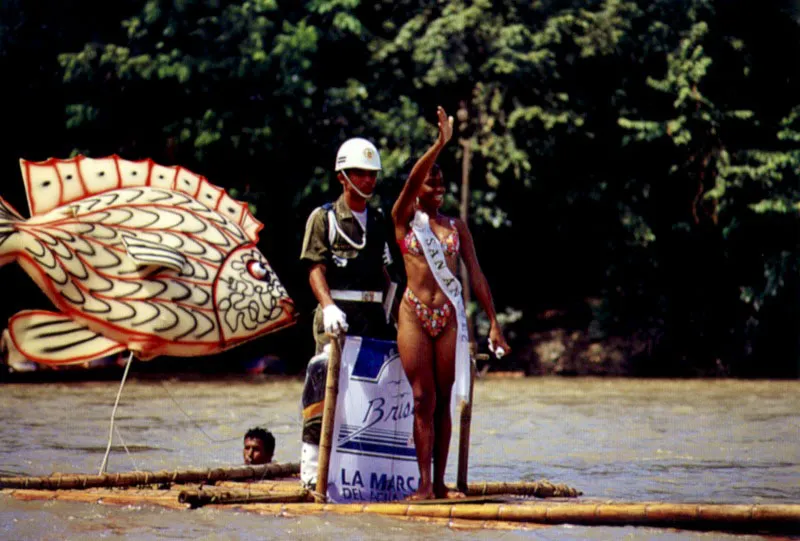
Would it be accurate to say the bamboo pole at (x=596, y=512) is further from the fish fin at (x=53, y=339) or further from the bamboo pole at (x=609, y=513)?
the fish fin at (x=53, y=339)

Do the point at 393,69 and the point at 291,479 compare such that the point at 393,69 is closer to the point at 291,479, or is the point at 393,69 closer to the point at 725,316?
the point at 725,316

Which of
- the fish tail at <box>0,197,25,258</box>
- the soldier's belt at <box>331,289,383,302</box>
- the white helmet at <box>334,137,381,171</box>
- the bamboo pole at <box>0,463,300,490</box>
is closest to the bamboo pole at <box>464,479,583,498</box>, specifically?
the soldier's belt at <box>331,289,383,302</box>

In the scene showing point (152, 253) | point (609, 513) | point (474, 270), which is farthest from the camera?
point (152, 253)

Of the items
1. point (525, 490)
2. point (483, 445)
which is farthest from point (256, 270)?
point (483, 445)

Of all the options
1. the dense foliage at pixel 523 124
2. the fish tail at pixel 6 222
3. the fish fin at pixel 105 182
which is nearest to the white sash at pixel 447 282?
the fish fin at pixel 105 182

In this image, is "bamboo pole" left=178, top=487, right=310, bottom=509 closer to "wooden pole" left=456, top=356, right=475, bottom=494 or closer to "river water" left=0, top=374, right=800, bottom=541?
"river water" left=0, top=374, right=800, bottom=541

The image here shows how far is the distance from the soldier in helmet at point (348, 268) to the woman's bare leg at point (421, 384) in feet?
0.98

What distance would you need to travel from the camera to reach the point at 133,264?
824 centimetres

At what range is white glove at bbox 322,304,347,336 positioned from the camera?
7191mm

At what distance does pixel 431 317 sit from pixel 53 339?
2108 millimetres

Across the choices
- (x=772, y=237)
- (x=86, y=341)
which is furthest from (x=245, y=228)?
(x=772, y=237)

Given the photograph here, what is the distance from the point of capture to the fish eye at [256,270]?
8.73 meters

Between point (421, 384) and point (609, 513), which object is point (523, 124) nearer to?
point (421, 384)

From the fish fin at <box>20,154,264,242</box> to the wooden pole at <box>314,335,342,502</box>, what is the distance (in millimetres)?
1806
